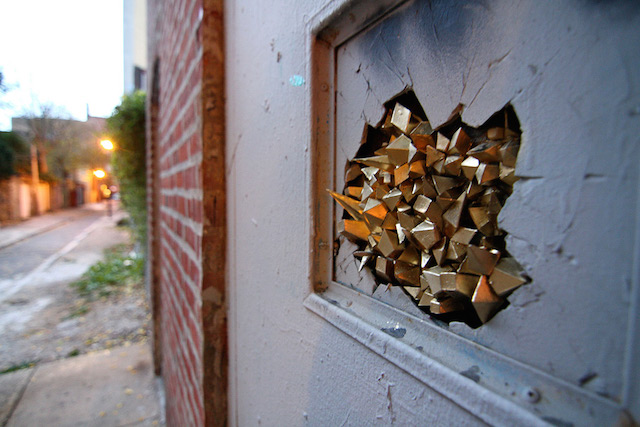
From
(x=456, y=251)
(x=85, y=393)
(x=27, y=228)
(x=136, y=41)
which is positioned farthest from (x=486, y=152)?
(x=27, y=228)

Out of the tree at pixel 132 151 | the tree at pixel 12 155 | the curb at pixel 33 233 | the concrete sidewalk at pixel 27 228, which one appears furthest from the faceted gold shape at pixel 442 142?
the tree at pixel 12 155

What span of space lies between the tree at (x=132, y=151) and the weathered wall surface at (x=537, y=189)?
5.35 m

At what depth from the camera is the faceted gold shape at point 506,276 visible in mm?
337

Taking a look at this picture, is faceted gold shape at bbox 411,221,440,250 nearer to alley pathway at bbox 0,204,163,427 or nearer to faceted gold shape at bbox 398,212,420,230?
faceted gold shape at bbox 398,212,420,230

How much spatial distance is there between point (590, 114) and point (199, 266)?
40.7 inches

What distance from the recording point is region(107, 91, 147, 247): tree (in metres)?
5.11

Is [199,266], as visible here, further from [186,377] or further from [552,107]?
[552,107]

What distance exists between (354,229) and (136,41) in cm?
1446

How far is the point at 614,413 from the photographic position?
0.26 meters

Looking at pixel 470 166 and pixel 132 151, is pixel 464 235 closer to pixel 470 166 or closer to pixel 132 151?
pixel 470 166

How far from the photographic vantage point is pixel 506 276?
1.13 ft

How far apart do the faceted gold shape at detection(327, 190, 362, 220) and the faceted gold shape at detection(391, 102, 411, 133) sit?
5.7 inches

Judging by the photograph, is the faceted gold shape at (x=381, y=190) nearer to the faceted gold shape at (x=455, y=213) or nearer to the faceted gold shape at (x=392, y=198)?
the faceted gold shape at (x=392, y=198)

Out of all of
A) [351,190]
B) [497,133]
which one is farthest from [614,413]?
[351,190]
